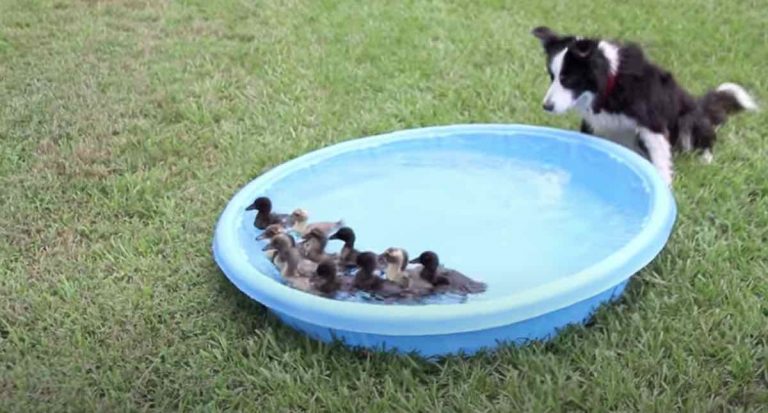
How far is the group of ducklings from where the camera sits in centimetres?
300

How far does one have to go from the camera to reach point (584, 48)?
12.2 feet

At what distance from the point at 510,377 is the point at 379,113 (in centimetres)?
241

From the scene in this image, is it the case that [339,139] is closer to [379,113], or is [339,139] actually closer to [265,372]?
[379,113]

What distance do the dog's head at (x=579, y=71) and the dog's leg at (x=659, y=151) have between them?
0.28 meters

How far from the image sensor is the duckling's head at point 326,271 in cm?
301

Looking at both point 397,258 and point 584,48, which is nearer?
point 397,258

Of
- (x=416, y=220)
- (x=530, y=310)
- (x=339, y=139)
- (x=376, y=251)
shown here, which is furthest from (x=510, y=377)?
(x=339, y=139)

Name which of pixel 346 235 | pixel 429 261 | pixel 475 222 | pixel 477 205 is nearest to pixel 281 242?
pixel 346 235

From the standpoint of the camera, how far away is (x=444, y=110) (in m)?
4.79

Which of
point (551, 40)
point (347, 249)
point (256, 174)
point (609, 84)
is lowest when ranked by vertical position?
point (256, 174)

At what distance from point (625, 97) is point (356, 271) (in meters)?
1.52

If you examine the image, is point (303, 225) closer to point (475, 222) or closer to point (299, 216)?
point (299, 216)

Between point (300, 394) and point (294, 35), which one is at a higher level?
point (300, 394)

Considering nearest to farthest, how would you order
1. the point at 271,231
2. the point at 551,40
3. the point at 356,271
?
the point at 356,271
the point at 271,231
the point at 551,40
